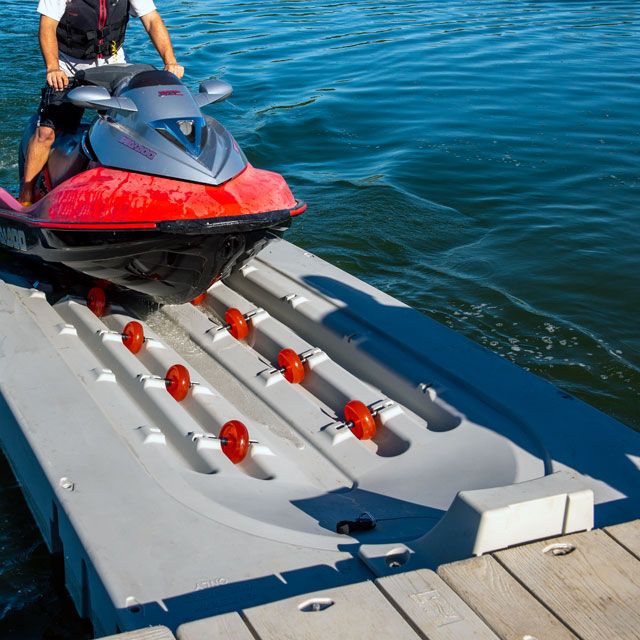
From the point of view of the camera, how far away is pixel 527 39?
10383 millimetres

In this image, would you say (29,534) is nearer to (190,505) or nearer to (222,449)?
(222,449)

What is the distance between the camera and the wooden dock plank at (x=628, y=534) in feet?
7.13

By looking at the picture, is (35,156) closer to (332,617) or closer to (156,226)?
(156,226)

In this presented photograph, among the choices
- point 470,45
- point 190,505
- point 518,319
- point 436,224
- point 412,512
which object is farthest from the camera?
point 470,45

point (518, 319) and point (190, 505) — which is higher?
point (190, 505)

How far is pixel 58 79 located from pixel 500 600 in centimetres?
284

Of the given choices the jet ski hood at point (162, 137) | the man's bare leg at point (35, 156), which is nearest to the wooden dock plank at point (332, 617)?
the jet ski hood at point (162, 137)

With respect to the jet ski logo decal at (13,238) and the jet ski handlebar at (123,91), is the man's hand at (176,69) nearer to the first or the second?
the jet ski handlebar at (123,91)

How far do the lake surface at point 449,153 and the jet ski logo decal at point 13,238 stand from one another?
36.9 inches

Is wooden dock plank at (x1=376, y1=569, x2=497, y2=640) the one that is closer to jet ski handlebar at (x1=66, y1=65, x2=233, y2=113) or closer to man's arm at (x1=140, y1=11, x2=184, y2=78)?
jet ski handlebar at (x1=66, y1=65, x2=233, y2=113)

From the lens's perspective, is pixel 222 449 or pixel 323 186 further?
pixel 323 186

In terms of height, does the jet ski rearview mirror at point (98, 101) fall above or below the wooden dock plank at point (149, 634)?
above

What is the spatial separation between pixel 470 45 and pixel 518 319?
6.30 metres

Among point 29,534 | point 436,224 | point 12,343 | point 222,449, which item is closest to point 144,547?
point 222,449
